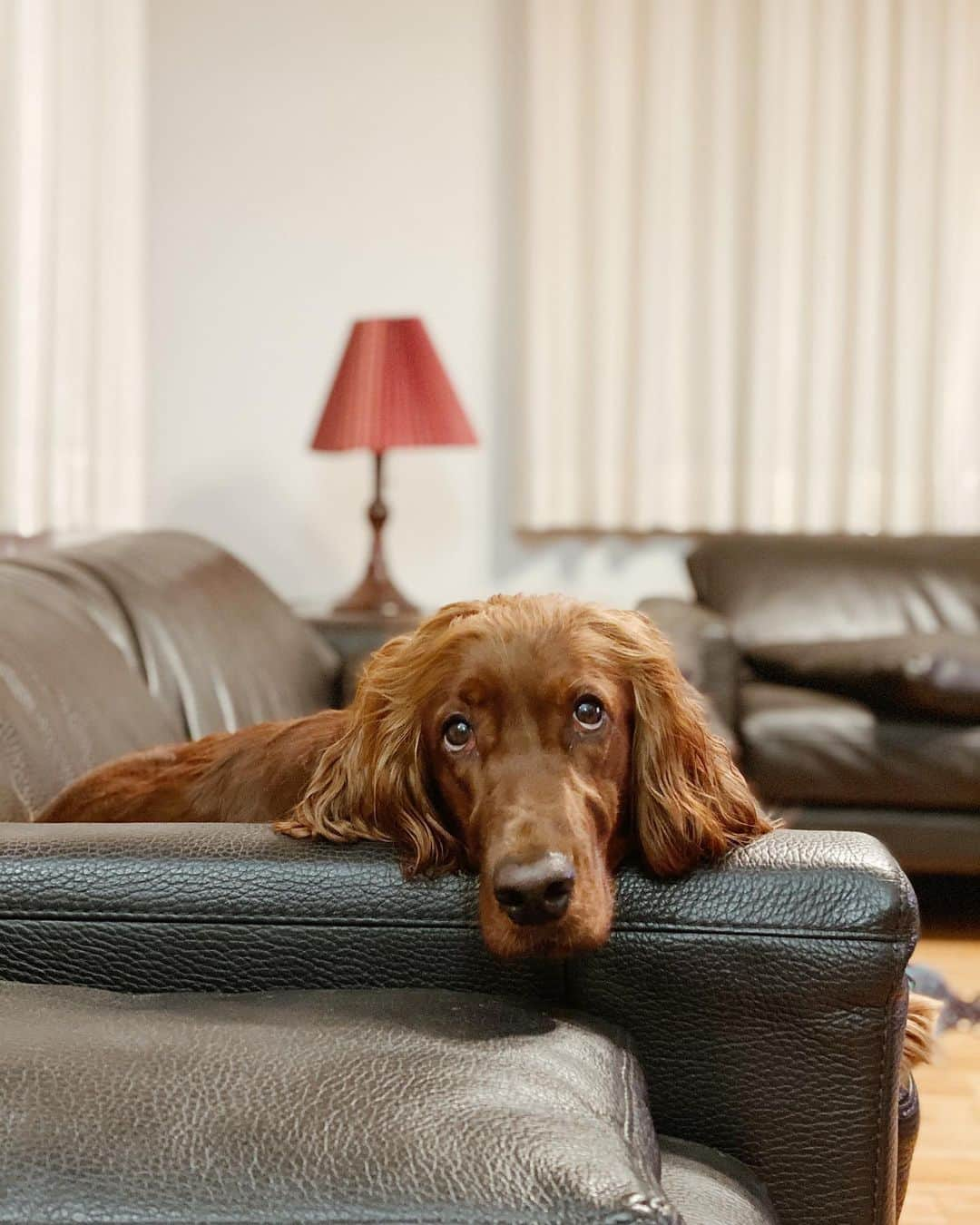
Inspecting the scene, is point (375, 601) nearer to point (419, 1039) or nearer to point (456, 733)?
point (456, 733)

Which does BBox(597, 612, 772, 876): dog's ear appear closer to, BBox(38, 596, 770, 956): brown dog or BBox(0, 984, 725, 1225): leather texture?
BBox(38, 596, 770, 956): brown dog

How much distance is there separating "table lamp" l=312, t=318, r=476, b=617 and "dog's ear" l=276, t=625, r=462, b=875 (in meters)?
2.29

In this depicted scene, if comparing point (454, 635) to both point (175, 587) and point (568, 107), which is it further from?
point (568, 107)

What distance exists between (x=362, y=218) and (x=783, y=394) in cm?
133

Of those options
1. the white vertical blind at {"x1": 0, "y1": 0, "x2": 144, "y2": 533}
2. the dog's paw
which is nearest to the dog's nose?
the dog's paw

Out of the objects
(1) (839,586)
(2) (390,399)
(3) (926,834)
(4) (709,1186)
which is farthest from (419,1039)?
(1) (839,586)

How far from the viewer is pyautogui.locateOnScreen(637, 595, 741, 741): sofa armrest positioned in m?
3.12

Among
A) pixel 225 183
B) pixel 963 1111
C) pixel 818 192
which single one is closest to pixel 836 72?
pixel 818 192

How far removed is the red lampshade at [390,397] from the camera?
11.9ft

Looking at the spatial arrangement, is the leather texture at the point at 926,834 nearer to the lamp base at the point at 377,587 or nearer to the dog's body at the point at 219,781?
the lamp base at the point at 377,587

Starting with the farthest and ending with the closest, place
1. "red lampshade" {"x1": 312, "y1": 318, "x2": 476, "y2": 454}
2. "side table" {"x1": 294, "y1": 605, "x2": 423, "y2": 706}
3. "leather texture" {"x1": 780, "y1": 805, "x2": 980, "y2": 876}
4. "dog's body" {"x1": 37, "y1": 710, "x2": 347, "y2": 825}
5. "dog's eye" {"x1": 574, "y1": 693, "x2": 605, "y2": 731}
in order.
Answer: "red lampshade" {"x1": 312, "y1": 318, "x2": 476, "y2": 454} < "leather texture" {"x1": 780, "y1": 805, "x2": 980, "y2": 876} < "side table" {"x1": 294, "y1": 605, "x2": 423, "y2": 706} < "dog's body" {"x1": 37, "y1": 710, "x2": 347, "y2": 825} < "dog's eye" {"x1": 574, "y1": 693, "x2": 605, "y2": 731}

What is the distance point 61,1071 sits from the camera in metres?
0.82

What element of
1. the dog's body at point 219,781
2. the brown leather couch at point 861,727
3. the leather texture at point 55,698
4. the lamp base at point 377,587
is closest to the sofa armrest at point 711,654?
the brown leather couch at point 861,727

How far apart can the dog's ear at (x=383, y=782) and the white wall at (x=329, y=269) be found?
3.11m
